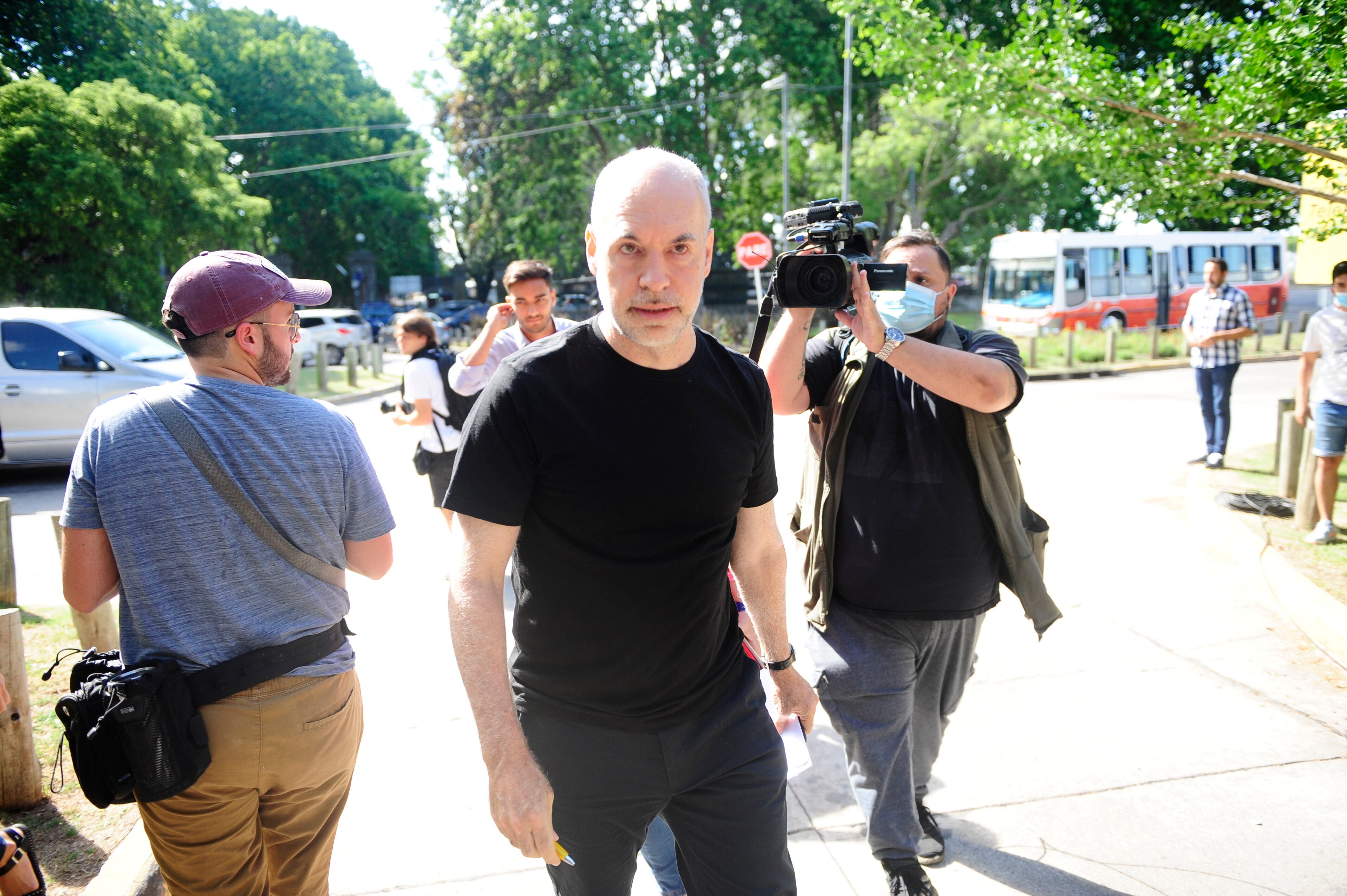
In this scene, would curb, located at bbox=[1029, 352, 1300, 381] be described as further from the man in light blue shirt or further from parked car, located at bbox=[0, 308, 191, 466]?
the man in light blue shirt

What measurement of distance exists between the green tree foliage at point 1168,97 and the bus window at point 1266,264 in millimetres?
25413

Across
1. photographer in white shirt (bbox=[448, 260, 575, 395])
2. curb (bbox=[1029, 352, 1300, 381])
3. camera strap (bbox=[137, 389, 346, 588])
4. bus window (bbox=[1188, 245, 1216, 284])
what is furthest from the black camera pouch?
bus window (bbox=[1188, 245, 1216, 284])

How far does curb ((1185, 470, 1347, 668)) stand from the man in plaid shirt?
7.44ft

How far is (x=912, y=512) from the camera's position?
274cm

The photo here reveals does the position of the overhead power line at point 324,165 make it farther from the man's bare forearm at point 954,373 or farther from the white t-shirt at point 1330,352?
the man's bare forearm at point 954,373

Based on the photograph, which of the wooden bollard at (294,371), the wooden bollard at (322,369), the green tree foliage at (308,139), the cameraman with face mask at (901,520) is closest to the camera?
the wooden bollard at (294,371)

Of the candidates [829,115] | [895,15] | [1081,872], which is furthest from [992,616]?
[829,115]

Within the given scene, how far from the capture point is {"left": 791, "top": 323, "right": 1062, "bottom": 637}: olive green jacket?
2.78 metres

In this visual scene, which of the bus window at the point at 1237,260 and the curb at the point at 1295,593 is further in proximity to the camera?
the bus window at the point at 1237,260

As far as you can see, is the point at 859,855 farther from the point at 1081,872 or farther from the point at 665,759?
the point at 665,759

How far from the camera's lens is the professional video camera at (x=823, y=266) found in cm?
249

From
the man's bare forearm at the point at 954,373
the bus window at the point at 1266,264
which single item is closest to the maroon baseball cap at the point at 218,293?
the man's bare forearm at the point at 954,373

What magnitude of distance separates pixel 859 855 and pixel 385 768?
186 centimetres

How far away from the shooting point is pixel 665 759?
1962mm
